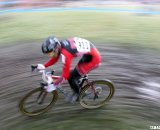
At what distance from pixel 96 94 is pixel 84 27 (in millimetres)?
5107

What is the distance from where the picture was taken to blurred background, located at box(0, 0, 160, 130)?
7.44m

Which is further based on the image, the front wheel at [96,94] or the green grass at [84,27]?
the green grass at [84,27]

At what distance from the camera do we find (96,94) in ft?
25.2

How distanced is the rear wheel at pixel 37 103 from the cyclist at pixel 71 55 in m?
0.46

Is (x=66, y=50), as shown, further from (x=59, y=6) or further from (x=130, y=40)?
(x=59, y=6)

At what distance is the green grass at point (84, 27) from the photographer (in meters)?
11.5

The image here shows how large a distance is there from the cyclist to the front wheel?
243 mm

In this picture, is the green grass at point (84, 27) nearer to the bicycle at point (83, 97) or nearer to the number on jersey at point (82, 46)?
the bicycle at point (83, 97)

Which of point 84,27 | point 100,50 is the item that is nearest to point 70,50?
point 100,50

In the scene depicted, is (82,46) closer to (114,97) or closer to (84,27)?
(114,97)

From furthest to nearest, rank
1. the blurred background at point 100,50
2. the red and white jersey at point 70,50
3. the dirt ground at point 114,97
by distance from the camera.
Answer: the blurred background at point 100,50 < the dirt ground at point 114,97 < the red and white jersey at point 70,50

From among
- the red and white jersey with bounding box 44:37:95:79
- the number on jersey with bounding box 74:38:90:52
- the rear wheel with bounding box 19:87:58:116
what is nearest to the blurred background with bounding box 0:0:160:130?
the rear wheel with bounding box 19:87:58:116

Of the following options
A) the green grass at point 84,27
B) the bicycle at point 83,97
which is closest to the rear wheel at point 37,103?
the bicycle at point 83,97

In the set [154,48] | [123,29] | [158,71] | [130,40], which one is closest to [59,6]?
[123,29]
